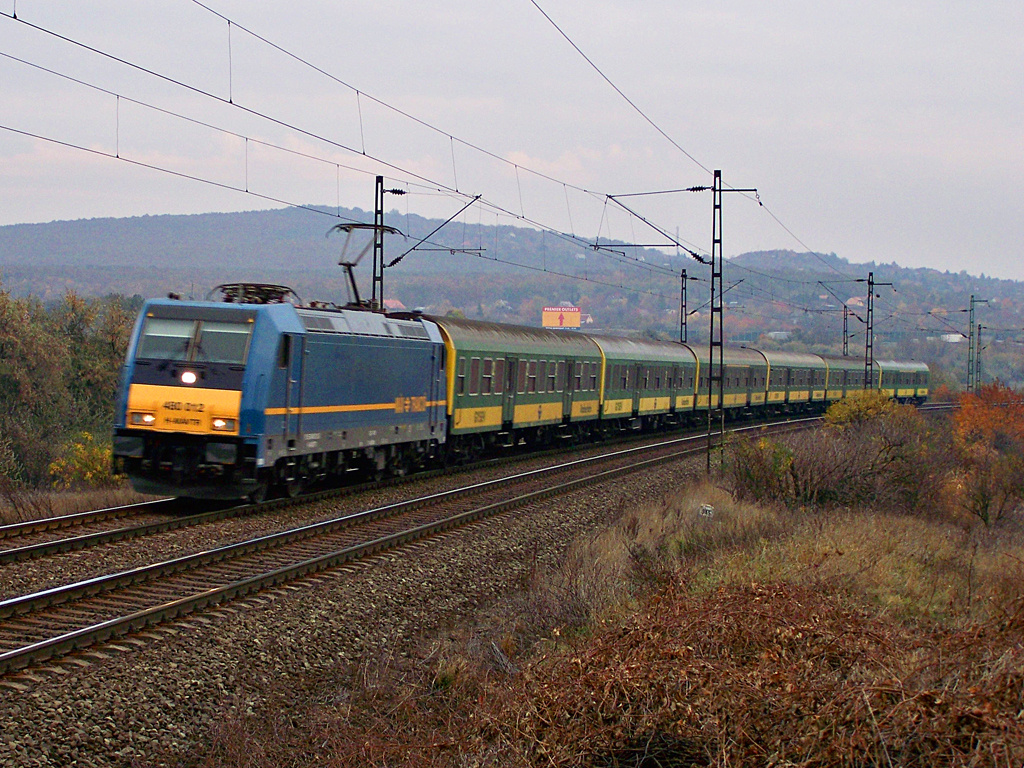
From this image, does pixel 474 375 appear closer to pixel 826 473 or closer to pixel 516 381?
pixel 516 381

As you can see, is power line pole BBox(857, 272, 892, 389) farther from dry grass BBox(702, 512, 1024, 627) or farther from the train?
dry grass BBox(702, 512, 1024, 627)

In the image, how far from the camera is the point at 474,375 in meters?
24.8

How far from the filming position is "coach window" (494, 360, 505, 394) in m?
26.1

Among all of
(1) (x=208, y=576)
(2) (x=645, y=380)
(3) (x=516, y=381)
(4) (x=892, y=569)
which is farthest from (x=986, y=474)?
(1) (x=208, y=576)

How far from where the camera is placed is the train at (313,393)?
610 inches

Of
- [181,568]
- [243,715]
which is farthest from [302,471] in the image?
[243,715]

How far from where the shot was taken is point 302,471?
1741 cm

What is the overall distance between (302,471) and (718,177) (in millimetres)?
14149

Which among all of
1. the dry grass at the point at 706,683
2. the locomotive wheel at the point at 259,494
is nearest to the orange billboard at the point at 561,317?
the locomotive wheel at the point at 259,494

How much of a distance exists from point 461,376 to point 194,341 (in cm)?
906

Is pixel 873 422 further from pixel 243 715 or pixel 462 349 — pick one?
pixel 243 715

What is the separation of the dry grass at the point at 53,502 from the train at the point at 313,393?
77 centimetres

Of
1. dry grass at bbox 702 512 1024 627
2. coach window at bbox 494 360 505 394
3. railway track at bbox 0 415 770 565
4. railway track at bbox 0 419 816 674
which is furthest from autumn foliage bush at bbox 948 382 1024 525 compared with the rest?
railway track at bbox 0 415 770 565

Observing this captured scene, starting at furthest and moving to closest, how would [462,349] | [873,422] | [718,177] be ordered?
[873,422] < [718,177] < [462,349]
